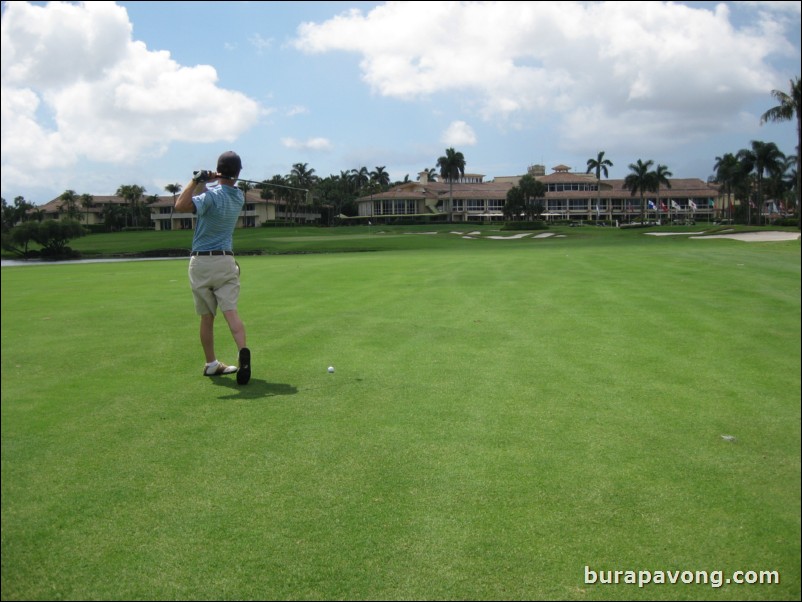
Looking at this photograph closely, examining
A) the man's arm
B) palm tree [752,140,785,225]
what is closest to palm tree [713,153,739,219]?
palm tree [752,140,785,225]

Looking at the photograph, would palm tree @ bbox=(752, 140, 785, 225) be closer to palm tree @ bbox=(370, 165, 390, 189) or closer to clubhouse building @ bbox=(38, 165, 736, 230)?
clubhouse building @ bbox=(38, 165, 736, 230)

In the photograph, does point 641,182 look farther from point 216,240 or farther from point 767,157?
point 216,240

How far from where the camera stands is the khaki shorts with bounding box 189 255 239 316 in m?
4.31

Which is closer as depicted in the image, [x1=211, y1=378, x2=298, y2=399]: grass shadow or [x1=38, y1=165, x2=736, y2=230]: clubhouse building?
[x1=38, y1=165, x2=736, y2=230]: clubhouse building

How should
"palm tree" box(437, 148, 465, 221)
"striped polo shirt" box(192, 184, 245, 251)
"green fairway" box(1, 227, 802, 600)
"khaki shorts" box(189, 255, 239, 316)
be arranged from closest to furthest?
"green fairway" box(1, 227, 802, 600) → "striped polo shirt" box(192, 184, 245, 251) → "khaki shorts" box(189, 255, 239, 316) → "palm tree" box(437, 148, 465, 221)

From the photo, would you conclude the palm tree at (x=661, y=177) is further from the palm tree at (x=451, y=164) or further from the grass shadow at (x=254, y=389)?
the palm tree at (x=451, y=164)

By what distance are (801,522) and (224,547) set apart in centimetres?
261

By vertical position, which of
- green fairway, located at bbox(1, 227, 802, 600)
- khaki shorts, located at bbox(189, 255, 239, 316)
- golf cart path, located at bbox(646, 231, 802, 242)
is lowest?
green fairway, located at bbox(1, 227, 802, 600)

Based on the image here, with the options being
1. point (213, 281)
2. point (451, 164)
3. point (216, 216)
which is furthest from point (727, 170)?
point (451, 164)

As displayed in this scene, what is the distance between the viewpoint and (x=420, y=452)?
4523 millimetres

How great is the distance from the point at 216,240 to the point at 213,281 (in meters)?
0.73

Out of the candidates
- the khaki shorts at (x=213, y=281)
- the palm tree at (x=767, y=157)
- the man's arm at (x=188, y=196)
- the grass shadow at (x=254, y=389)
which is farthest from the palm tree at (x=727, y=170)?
the grass shadow at (x=254, y=389)

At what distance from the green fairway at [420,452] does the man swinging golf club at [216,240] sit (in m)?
0.53

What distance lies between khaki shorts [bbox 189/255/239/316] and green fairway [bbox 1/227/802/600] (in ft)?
1.66
